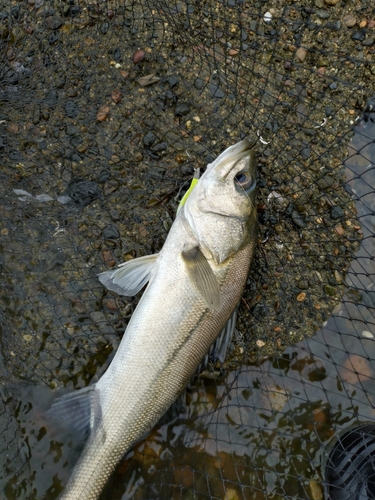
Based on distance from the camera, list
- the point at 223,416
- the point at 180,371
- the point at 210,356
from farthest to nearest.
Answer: the point at 223,416, the point at 210,356, the point at 180,371

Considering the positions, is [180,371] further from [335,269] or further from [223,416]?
[335,269]

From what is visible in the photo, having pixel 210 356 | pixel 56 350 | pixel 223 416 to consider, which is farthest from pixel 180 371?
pixel 56 350

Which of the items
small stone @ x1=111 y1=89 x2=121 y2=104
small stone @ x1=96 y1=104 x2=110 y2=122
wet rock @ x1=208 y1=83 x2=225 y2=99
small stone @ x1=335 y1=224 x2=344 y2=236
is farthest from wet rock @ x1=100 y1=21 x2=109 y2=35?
small stone @ x1=335 y1=224 x2=344 y2=236

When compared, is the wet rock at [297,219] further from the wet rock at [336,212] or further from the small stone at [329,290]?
the small stone at [329,290]

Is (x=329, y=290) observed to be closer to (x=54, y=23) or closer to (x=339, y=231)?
(x=339, y=231)

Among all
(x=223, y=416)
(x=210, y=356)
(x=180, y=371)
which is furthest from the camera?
(x=223, y=416)
